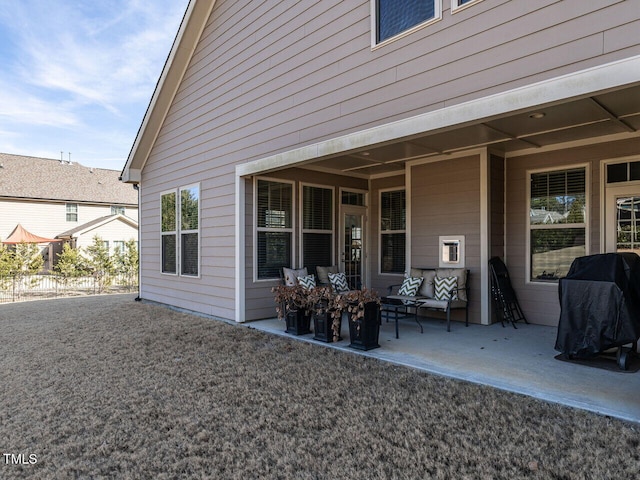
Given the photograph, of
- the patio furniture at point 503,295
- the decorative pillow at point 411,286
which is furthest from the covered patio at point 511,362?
the decorative pillow at point 411,286

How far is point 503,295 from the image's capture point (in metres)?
6.12

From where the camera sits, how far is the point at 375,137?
4.43m

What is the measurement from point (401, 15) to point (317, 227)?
4.07 m

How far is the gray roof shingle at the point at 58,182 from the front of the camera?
19.2 m

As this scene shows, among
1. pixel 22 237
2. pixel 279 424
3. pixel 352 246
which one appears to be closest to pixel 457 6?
pixel 279 424

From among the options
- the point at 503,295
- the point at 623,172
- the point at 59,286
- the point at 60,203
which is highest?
the point at 60,203

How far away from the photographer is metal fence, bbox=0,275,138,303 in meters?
12.3

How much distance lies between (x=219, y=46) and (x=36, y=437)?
6558 mm

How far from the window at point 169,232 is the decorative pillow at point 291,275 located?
292 centimetres

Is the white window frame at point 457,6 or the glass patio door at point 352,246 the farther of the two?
the glass patio door at point 352,246

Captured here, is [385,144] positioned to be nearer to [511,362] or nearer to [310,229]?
[511,362]

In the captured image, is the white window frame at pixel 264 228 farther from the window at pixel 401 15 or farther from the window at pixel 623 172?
the window at pixel 623 172

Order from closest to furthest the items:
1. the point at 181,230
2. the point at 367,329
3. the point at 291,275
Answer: the point at 367,329
the point at 291,275
the point at 181,230

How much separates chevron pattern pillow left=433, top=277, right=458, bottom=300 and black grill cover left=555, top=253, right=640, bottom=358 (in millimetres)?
1960
